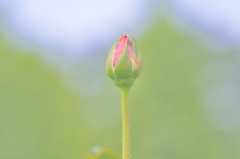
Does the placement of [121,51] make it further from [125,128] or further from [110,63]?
[125,128]

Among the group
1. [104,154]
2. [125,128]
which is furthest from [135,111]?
[125,128]

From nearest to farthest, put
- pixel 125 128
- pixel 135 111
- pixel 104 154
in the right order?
1. pixel 125 128
2. pixel 104 154
3. pixel 135 111

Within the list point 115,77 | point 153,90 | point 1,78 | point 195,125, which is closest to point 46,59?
point 1,78

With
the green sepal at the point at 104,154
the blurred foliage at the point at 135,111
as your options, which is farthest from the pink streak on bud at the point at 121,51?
the blurred foliage at the point at 135,111

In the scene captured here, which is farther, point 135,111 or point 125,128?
point 135,111

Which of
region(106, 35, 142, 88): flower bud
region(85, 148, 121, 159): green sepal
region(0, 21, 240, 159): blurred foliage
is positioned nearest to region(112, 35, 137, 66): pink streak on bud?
region(106, 35, 142, 88): flower bud

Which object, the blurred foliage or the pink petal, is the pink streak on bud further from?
the blurred foliage

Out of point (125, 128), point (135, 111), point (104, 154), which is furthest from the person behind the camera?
point (135, 111)
